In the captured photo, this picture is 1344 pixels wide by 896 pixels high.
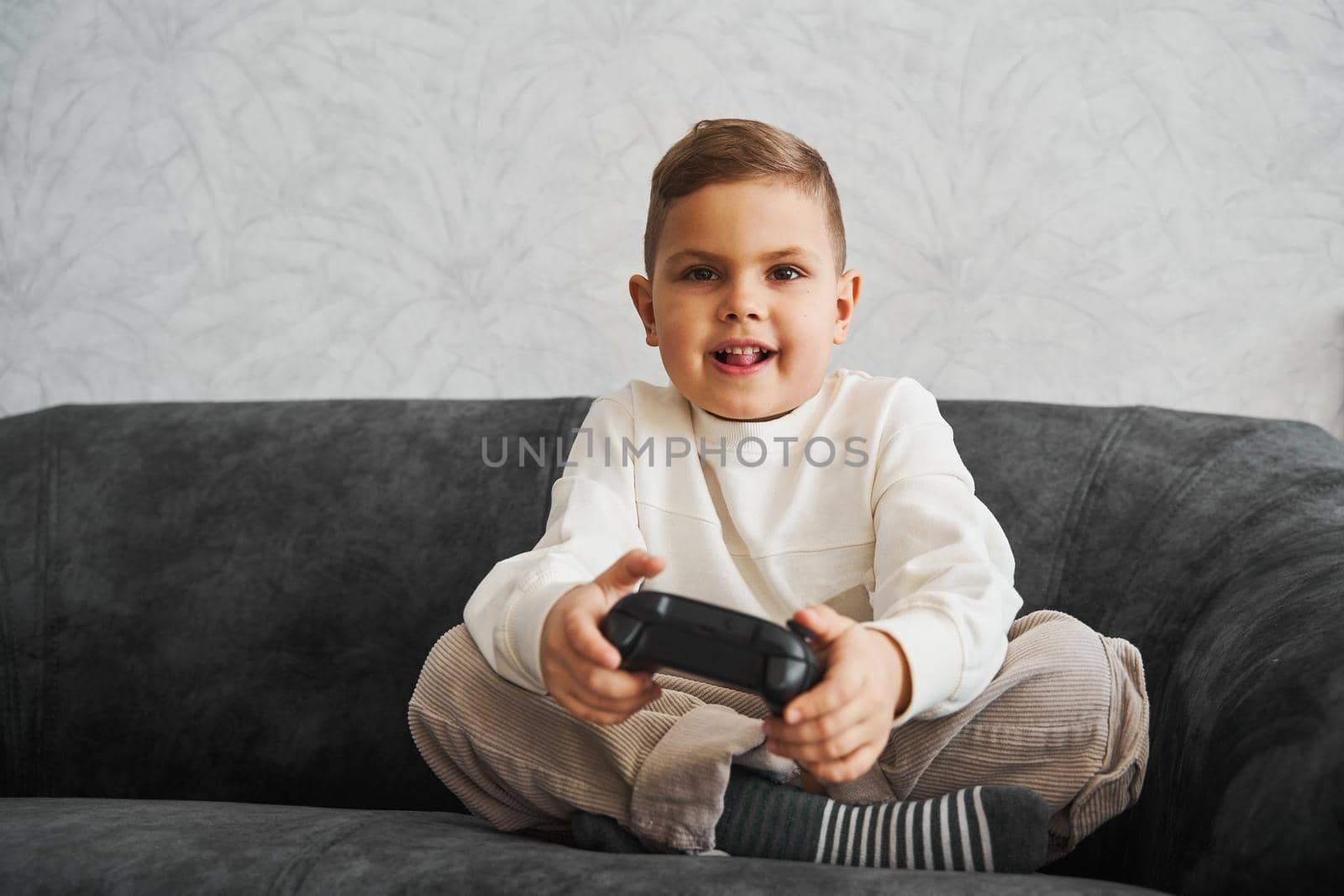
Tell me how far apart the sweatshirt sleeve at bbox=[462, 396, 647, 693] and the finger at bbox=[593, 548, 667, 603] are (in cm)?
6

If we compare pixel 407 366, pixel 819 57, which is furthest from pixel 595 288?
pixel 819 57

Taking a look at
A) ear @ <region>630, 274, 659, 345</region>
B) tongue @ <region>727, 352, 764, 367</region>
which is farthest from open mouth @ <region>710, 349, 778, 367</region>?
ear @ <region>630, 274, 659, 345</region>

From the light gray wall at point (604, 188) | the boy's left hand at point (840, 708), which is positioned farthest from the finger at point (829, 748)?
the light gray wall at point (604, 188)

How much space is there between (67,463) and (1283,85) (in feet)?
5.58

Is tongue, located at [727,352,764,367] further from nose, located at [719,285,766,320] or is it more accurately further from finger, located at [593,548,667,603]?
finger, located at [593,548,667,603]

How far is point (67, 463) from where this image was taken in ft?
4.74

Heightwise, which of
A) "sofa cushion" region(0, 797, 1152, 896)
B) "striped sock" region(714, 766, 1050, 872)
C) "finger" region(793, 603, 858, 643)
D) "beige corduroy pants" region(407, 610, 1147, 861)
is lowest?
"sofa cushion" region(0, 797, 1152, 896)

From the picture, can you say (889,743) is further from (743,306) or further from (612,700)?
(743,306)

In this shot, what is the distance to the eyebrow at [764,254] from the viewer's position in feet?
3.39

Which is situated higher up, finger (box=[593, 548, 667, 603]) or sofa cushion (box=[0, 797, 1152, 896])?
finger (box=[593, 548, 667, 603])

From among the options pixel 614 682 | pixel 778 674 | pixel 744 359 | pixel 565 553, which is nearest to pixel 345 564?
pixel 565 553

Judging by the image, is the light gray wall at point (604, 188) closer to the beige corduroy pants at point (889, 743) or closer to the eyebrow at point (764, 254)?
the eyebrow at point (764, 254)

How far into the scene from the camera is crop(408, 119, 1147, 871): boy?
31.6 inches

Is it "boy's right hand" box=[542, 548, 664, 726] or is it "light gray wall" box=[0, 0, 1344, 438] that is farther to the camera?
"light gray wall" box=[0, 0, 1344, 438]
